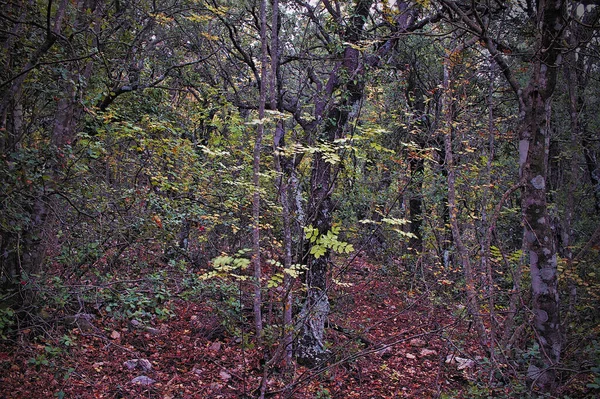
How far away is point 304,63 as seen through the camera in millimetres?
8828

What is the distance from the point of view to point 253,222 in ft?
16.9

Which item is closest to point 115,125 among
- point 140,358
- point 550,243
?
point 140,358

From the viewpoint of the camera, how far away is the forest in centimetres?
419

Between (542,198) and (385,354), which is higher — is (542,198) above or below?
above

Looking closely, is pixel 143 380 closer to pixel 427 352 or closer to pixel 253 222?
pixel 253 222

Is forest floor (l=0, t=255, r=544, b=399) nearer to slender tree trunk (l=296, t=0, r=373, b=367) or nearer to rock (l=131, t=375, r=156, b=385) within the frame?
rock (l=131, t=375, r=156, b=385)

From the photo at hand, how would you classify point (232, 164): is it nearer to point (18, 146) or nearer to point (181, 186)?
point (181, 186)

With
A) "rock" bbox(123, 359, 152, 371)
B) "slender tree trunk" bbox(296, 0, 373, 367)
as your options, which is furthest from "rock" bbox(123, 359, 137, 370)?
"slender tree trunk" bbox(296, 0, 373, 367)

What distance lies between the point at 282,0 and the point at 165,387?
7516 millimetres

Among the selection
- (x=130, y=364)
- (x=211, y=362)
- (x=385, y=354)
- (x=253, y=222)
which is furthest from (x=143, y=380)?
(x=385, y=354)

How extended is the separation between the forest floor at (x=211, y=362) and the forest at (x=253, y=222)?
48 mm

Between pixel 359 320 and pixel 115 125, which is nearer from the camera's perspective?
pixel 115 125

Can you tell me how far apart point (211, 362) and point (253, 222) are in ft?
9.12

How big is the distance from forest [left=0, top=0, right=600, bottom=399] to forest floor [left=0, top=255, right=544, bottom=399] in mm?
48
